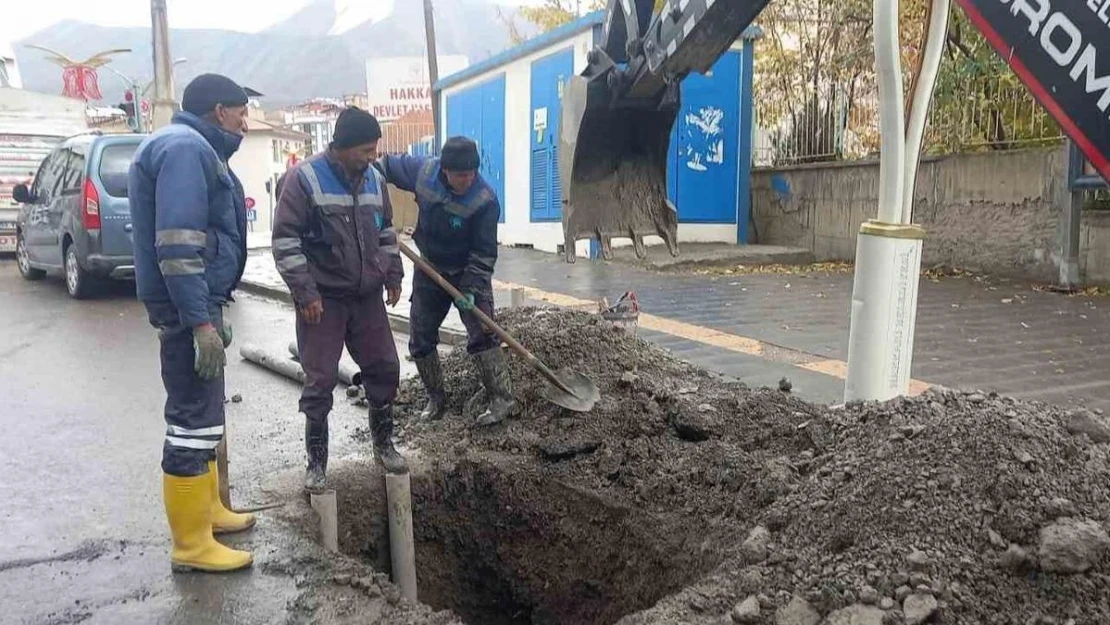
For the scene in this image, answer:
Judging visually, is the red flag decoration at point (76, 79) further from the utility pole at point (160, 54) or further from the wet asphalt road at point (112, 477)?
the wet asphalt road at point (112, 477)

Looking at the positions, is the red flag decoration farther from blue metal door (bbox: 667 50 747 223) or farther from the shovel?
the shovel

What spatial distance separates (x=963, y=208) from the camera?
1142 centimetres

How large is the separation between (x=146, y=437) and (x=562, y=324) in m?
2.53

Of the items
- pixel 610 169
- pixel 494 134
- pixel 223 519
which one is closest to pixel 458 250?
pixel 610 169

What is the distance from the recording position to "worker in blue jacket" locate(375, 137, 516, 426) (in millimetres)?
5129

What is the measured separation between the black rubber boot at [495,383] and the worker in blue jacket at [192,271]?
5.81ft

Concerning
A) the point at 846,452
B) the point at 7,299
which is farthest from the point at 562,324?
the point at 7,299

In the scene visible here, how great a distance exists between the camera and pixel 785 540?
10.8ft

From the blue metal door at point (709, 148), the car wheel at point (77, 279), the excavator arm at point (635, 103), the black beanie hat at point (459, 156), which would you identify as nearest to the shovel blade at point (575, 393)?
the excavator arm at point (635, 103)

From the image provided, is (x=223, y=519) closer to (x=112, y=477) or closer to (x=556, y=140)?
(x=112, y=477)

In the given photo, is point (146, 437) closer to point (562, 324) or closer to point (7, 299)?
point (562, 324)

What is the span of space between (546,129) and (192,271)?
40.4 ft

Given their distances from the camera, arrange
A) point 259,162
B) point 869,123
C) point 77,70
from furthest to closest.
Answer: point 259,162 < point 77,70 < point 869,123

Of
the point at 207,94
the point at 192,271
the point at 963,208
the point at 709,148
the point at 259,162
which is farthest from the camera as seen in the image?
the point at 259,162
